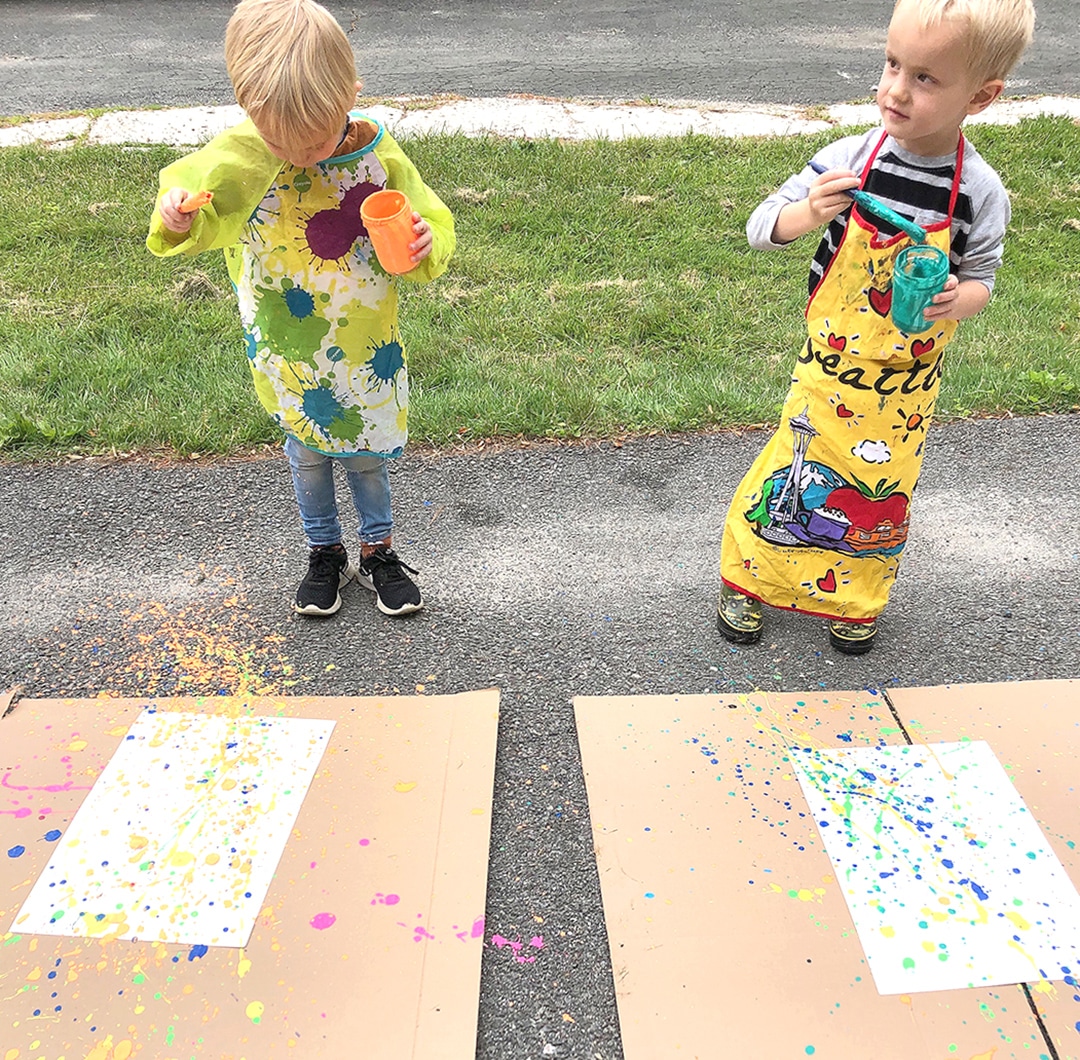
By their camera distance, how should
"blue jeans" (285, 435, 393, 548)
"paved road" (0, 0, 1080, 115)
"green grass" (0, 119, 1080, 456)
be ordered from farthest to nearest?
1. "paved road" (0, 0, 1080, 115)
2. "green grass" (0, 119, 1080, 456)
3. "blue jeans" (285, 435, 393, 548)

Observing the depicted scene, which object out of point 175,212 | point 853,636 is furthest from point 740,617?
point 175,212

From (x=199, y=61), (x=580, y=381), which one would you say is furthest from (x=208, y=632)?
(x=199, y=61)

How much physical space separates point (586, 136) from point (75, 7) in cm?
634

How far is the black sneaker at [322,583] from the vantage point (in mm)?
2447

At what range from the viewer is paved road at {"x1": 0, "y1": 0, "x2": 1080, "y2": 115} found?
6.69m

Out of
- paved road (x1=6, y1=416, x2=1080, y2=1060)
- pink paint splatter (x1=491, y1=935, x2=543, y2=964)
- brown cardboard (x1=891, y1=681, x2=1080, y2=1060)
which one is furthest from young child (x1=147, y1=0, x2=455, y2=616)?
brown cardboard (x1=891, y1=681, x2=1080, y2=1060)

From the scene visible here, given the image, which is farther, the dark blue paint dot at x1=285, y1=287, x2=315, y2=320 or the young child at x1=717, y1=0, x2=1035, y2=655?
the dark blue paint dot at x1=285, y1=287, x2=315, y2=320

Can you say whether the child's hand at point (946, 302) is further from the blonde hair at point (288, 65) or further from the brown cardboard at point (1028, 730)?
the blonde hair at point (288, 65)

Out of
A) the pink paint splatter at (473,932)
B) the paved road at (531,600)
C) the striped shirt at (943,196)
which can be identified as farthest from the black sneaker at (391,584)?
the striped shirt at (943,196)

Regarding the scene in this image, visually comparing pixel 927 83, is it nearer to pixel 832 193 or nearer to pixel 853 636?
pixel 832 193

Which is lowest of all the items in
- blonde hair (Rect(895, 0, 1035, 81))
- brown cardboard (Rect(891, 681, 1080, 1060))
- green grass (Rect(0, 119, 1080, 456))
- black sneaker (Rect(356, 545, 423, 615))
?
brown cardboard (Rect(891, 681, 1080, 1060))

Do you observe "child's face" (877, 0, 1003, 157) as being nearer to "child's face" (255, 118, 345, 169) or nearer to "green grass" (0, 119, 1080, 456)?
"child's face" (255, 118, 345, 169)

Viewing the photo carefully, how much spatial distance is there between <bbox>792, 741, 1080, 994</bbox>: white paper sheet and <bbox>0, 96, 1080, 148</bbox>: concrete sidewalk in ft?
15.2

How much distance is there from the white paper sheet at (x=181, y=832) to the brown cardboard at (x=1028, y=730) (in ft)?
4.65
